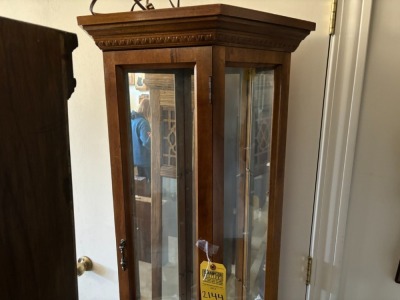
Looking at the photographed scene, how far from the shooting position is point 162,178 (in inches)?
31.6

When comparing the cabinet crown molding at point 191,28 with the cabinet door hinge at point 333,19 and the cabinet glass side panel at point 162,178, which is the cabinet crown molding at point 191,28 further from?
the cabinet door hinge at point 333,19

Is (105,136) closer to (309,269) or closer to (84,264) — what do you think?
(84,264)

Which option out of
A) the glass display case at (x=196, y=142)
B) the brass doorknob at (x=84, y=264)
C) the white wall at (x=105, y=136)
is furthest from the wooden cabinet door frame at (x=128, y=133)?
the brass doorknob at (x=84, y=264)

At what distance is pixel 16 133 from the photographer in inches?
15.7

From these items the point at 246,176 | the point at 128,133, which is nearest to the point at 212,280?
the point at 246,176

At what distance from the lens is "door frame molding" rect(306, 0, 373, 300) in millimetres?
774

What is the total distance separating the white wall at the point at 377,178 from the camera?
0.77 metres

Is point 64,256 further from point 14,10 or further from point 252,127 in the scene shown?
point 14,10

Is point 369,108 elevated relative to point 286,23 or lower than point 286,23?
lower

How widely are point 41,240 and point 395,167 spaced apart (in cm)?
86

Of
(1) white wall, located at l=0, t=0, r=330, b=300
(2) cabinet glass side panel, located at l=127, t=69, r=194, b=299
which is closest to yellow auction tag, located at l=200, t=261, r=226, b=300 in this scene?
(2) cabinet glass side panel, located at l=127, t=69, r=194, b=299

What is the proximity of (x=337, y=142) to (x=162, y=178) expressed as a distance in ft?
1.61

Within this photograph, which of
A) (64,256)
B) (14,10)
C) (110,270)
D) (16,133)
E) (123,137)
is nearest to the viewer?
(16,133)

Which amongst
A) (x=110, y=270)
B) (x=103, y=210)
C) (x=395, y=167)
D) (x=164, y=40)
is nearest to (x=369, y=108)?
(x=395, y=167)
